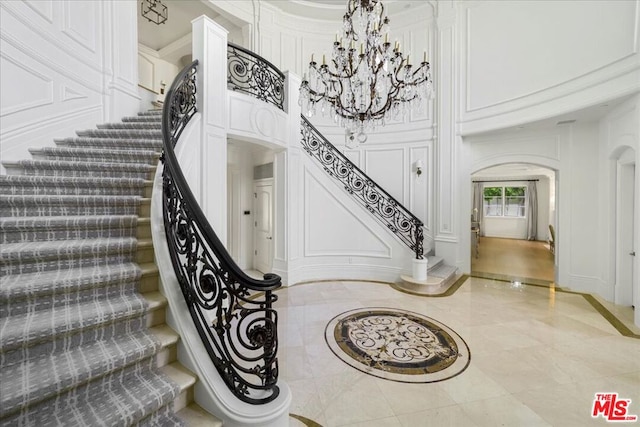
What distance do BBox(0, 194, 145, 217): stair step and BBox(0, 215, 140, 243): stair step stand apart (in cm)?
15

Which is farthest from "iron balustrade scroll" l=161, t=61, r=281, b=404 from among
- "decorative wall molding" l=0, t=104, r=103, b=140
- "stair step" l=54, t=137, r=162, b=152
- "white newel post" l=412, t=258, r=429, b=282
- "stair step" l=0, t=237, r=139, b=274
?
"white newel post" l=412, t=258, r=429, b=282

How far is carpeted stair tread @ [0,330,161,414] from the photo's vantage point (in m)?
1.09

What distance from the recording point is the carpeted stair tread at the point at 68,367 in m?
1.09

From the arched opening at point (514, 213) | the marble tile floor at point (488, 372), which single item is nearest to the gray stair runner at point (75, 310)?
the marble tile floor at point (488, 372)

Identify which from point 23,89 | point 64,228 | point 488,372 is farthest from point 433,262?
point 23,89

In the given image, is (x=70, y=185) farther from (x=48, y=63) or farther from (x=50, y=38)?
(x=50, y=38)

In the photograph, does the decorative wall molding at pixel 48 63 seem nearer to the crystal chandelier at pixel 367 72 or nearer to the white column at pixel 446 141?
the crystal chandelier at pixel 367 72

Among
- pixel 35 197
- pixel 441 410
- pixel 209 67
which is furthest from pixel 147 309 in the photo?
pixel 209 67

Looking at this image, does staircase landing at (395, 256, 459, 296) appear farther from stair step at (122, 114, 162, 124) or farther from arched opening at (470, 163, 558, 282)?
stair step at (122, 114, 162, 124)

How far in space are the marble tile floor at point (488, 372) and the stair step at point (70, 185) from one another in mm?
2301

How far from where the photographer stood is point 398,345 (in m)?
2.96

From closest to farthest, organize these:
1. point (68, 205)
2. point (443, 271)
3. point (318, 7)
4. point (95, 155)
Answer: point (68, 205) < point (95, 155) < point (443, 271) < point (318, 7)

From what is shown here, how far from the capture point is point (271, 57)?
6.59 m

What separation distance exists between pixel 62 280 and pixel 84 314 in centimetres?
28
